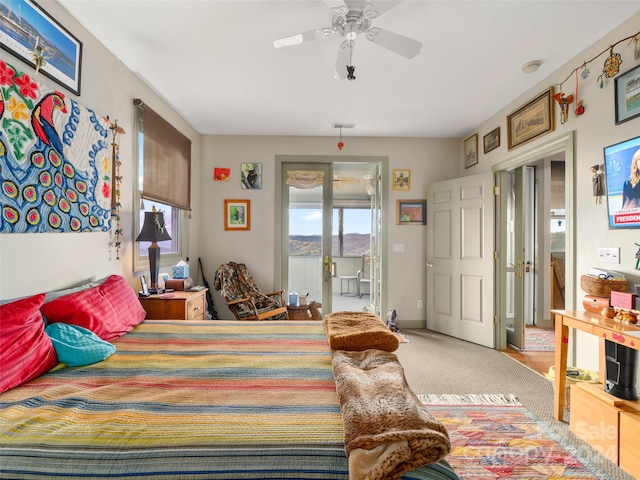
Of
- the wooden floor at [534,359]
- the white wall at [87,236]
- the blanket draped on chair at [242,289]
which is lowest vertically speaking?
the wooden floor at [534,359]

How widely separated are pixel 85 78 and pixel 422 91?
2740 mm

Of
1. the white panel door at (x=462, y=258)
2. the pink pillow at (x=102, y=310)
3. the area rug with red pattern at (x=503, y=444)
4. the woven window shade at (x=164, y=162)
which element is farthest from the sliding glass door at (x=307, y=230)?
the pink pillow at (x=102, y=310)

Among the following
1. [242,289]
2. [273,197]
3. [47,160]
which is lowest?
[242,289]

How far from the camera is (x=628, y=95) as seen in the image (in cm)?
206

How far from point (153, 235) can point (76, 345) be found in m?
1.34

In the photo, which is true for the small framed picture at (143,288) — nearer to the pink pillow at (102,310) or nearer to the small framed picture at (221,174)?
the pink pillow at (102,310)

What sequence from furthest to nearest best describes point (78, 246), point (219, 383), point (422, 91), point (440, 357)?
1. point (440, 357)
2. point (422, 91)
3. point (78, 246)
4. point (219, 383)

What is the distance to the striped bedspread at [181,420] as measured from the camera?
2.81 feet

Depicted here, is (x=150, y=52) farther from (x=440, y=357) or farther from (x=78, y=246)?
(x=440, y=357)

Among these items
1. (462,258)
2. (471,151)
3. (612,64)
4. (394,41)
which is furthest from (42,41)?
(471,151)

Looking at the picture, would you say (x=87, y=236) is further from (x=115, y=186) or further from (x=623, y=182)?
(x=623, y=182)

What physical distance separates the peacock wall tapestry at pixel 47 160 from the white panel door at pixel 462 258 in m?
3.67

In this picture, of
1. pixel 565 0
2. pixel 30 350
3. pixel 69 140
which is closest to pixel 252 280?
pixel 69 140

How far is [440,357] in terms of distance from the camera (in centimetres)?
333
